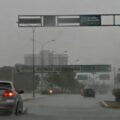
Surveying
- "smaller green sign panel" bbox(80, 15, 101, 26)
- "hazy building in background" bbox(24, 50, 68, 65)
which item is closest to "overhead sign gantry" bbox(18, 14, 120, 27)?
"smaller green sign panel" bbox(80, 15, 101, 26)

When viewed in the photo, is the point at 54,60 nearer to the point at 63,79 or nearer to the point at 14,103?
the point at 63,79

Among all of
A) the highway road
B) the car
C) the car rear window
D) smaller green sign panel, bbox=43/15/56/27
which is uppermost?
smaller green sign panel, bbox=43/15/56/27

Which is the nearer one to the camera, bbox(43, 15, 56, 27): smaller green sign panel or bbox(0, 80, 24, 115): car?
bbox(0, 80, 24, 115): car

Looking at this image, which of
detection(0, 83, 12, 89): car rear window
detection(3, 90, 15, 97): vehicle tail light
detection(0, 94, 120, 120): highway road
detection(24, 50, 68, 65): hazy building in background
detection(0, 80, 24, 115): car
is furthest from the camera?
detection(24, 50, 68, 65): hazy building in background

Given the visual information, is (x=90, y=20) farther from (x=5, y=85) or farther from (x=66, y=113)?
(x=5, y=85)

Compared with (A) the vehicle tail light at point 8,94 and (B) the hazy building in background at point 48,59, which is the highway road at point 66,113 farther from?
(B) the hazy building in background at point 48,59

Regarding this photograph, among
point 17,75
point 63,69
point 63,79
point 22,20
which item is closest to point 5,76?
point 17,75

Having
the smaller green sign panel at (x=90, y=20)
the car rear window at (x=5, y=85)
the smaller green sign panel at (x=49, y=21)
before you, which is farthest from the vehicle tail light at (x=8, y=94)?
the smaller green sign panel at (x=90, y=20)

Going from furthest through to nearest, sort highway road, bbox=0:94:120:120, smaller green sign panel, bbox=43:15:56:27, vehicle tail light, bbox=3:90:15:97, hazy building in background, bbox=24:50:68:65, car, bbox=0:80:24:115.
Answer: hazy building in background, bbox=24:50:68:65 → smaller green sign panel, bbox=43:15:56:27 → highway road, bbox=0:94:120:120 → vehicle tail light, bbox=3:90:15:97 → car, bbox=0:80:24:115

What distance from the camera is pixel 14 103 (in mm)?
21125

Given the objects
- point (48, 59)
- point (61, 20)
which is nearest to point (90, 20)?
point (61, 20)

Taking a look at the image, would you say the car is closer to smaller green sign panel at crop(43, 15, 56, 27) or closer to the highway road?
the highway road

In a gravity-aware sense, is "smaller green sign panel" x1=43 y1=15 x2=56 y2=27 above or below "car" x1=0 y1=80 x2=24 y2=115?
above

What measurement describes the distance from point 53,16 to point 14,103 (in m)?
19.1
